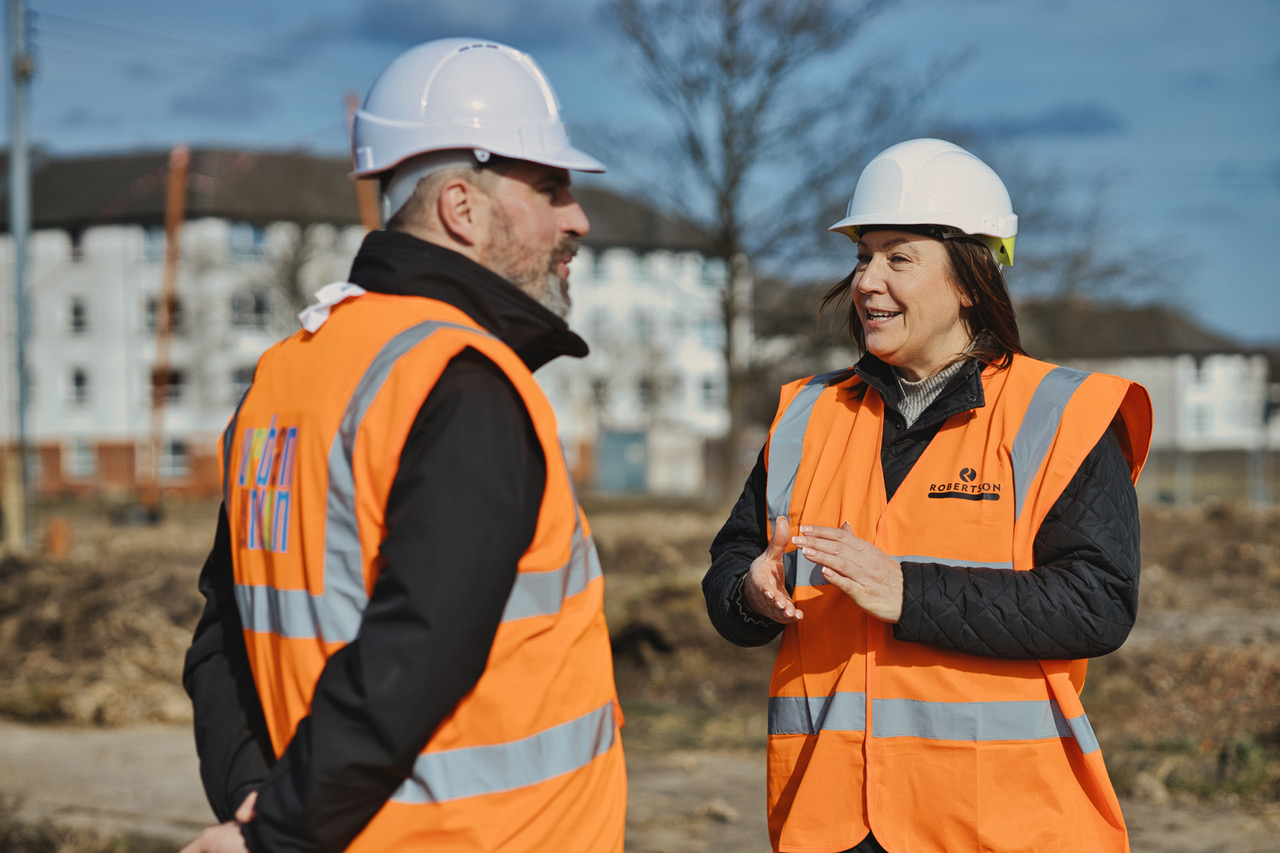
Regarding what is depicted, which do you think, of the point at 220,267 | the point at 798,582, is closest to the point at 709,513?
the point at 798,582

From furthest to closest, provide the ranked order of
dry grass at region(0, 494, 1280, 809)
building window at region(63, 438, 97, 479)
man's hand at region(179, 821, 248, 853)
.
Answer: building window at region(63, 438, 97, 479) → dry grass at region(0, 494, 1280, 809) → man's hand at region(179, 821, 248, 853)

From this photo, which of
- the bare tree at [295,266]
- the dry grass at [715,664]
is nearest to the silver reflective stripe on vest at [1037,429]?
the dry grass at [715,664]

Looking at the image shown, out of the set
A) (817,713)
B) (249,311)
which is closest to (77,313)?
(249,311)

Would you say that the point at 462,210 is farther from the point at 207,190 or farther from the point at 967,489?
the point at 207,190

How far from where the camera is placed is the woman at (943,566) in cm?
222

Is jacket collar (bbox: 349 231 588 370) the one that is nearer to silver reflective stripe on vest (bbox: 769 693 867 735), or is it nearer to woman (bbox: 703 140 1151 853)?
woman (bbox: 703 140 1151 853)

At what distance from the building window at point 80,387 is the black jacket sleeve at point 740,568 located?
49.9 m

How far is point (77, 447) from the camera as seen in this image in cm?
4641

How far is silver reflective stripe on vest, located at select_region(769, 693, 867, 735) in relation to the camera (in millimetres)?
2338

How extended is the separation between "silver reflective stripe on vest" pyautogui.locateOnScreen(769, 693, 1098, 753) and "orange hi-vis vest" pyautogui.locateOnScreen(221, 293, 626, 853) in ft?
2.03

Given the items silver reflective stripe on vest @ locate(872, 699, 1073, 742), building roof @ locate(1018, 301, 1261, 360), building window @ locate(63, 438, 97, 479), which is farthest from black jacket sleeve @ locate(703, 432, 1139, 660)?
building window @ locate(63, 438, 97, 479)

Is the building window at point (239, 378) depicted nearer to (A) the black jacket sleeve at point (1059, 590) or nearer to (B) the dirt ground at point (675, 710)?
(B) the dirt ground at point (675, 710)

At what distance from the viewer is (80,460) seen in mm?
46312

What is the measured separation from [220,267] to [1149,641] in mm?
41431
